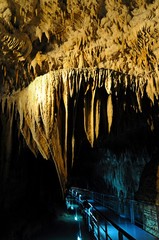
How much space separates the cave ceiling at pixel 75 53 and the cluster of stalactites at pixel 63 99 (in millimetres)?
19

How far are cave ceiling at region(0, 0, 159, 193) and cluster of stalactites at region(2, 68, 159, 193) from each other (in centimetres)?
2

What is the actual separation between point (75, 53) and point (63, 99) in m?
0.94

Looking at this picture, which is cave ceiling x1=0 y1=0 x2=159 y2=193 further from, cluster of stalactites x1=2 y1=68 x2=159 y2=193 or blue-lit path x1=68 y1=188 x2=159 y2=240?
blue-lit path x1=68 y1=188 x2=159 y2=240

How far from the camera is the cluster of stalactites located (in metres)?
4.71

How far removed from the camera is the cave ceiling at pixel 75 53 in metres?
4.42

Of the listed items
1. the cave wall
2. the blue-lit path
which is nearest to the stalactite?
the blue-lit path

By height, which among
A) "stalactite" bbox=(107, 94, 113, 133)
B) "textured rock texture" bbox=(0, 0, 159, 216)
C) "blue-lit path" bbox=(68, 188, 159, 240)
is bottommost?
"blue-lit path" bbox=(68, 188, 159, 240)

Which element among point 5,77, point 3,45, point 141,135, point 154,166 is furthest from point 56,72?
point 141,135

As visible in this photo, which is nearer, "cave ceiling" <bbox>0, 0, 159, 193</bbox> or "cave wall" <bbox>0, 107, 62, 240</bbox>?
"cave ceiling" <bbox>0, 0, 159, 193</bbox>

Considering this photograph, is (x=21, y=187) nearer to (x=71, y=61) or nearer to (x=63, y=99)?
(x=63, y=99)

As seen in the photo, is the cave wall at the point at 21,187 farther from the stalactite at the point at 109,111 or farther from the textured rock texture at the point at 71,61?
the stalactite at the point at 109,111

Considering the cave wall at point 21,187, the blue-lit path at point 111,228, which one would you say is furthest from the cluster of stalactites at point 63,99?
the blue-lit path at point 111,228

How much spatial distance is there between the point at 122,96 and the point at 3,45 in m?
2.73

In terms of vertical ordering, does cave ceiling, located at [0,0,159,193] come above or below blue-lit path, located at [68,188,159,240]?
above
